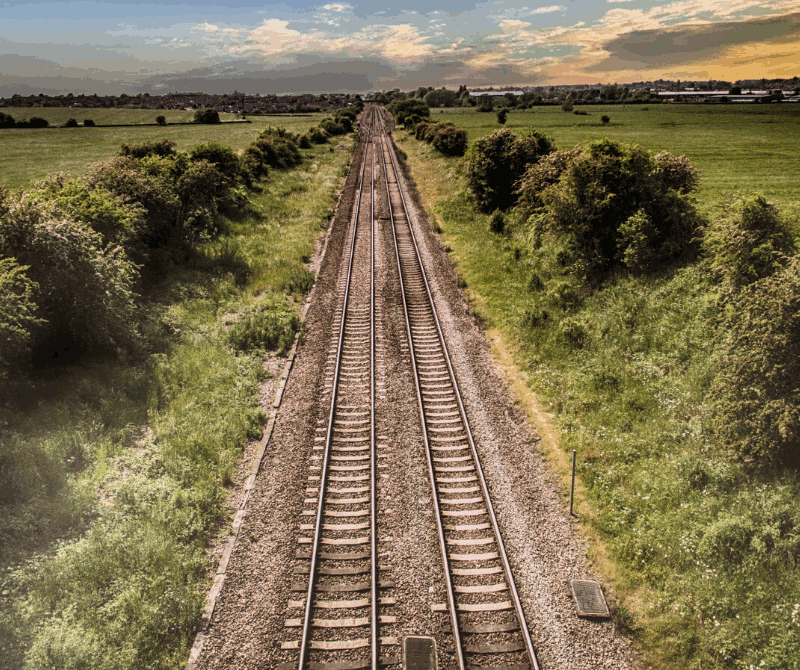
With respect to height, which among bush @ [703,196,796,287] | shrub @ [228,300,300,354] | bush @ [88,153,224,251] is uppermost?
bush @ [88,153,224,251]

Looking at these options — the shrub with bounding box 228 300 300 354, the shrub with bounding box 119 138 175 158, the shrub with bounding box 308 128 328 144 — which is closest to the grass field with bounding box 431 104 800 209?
the shrub with bounding box 228 300 300 354

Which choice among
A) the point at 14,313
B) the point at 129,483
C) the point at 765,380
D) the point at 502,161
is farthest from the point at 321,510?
the point at 502,161

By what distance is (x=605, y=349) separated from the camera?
14820 mm

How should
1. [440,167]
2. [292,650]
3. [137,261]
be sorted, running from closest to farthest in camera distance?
1. [292,650]
2. [137,261]
3. [440,167]

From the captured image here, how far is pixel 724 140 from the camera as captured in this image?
175 feet

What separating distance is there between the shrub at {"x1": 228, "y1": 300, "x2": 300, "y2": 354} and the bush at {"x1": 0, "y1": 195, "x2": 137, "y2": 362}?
370 cm

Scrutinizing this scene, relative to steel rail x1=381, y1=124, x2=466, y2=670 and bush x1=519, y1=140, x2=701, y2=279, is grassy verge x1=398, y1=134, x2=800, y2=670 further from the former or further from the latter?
steel rail x1=381, y1=124, x2=466, y2=670

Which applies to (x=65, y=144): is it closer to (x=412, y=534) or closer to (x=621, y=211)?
(x=621, y=211)

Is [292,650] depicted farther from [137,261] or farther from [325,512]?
[137,261]

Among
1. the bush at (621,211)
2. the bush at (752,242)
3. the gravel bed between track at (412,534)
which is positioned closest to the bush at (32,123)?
the gravel bed between track at (412,534)

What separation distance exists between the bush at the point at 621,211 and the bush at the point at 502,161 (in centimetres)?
1068

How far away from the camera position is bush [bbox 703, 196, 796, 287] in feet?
39.9

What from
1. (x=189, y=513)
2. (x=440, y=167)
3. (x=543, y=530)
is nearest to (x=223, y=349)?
(x=189, y=513)

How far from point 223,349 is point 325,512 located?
8308 millimetres
